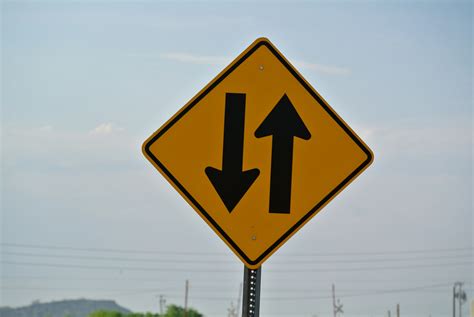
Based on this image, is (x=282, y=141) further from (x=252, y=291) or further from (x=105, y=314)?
(x=105, y=314)

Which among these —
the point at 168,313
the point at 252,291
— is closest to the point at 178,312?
the point at 168,313

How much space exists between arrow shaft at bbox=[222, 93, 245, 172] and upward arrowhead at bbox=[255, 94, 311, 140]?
11 cm

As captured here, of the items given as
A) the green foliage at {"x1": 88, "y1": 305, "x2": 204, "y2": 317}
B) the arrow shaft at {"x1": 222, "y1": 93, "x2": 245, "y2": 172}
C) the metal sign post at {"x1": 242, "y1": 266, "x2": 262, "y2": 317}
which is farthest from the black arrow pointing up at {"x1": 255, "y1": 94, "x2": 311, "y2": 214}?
the green foliage at {"x1": 88, "y1": 305, "x2": 204, "y2": 317}

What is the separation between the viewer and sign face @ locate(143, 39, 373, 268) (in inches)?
191

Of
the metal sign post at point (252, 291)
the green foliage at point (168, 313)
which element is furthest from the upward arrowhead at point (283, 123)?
the green foliage at point (168, 313)

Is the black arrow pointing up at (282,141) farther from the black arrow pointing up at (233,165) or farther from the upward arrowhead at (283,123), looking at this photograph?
the black arrow pointing up at (233,165)

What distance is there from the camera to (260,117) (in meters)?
4.98

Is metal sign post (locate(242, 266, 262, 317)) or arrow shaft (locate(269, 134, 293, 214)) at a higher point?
arrow shaft (locate(269, 134, 293, 214))

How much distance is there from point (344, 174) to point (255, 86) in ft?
2.43

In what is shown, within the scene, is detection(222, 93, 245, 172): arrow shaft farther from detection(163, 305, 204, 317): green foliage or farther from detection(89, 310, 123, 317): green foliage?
detection(163, 305, 204, 317): green foliage

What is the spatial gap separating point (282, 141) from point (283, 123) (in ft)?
0.36

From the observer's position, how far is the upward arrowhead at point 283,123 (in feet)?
16.3

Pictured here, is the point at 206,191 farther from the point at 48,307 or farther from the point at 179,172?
the point at 48,307

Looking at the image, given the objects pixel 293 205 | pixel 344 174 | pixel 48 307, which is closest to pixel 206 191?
pixel 293 205
